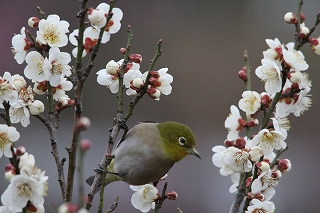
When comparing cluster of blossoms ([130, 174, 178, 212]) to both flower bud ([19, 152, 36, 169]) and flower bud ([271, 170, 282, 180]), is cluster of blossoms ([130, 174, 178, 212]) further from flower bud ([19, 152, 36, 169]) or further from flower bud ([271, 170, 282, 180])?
flower bud ([19, 152, 36, 169])

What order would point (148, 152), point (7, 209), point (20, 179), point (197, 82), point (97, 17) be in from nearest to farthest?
point (20, 179)
point (7, 209)
point (97, 17)
point (148, 152)
point (197, 82)

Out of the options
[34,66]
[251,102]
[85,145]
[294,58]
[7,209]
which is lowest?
[7,209]

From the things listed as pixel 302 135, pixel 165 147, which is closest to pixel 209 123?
pixel 302 135

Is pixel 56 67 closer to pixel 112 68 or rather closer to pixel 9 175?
pixel 112 68

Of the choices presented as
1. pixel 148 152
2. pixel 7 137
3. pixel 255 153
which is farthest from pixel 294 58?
pixel 148 152

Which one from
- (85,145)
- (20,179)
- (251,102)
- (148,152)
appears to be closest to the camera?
(85,145)

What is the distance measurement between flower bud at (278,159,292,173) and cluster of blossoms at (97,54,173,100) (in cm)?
49

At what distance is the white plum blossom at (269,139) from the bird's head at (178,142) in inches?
33.7

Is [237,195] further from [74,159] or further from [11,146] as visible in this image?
[11,146]

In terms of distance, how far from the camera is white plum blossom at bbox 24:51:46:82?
170 cm

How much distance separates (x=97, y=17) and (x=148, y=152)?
116 centimetres

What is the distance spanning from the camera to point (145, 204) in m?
1.94

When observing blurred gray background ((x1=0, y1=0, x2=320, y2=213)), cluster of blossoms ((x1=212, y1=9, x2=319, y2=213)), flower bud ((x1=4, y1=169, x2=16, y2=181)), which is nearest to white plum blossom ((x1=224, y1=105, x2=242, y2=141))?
cluster of blossoms ((x1=212, y1=9, x2=319, y2=213))

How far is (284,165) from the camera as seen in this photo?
6.25 ft
